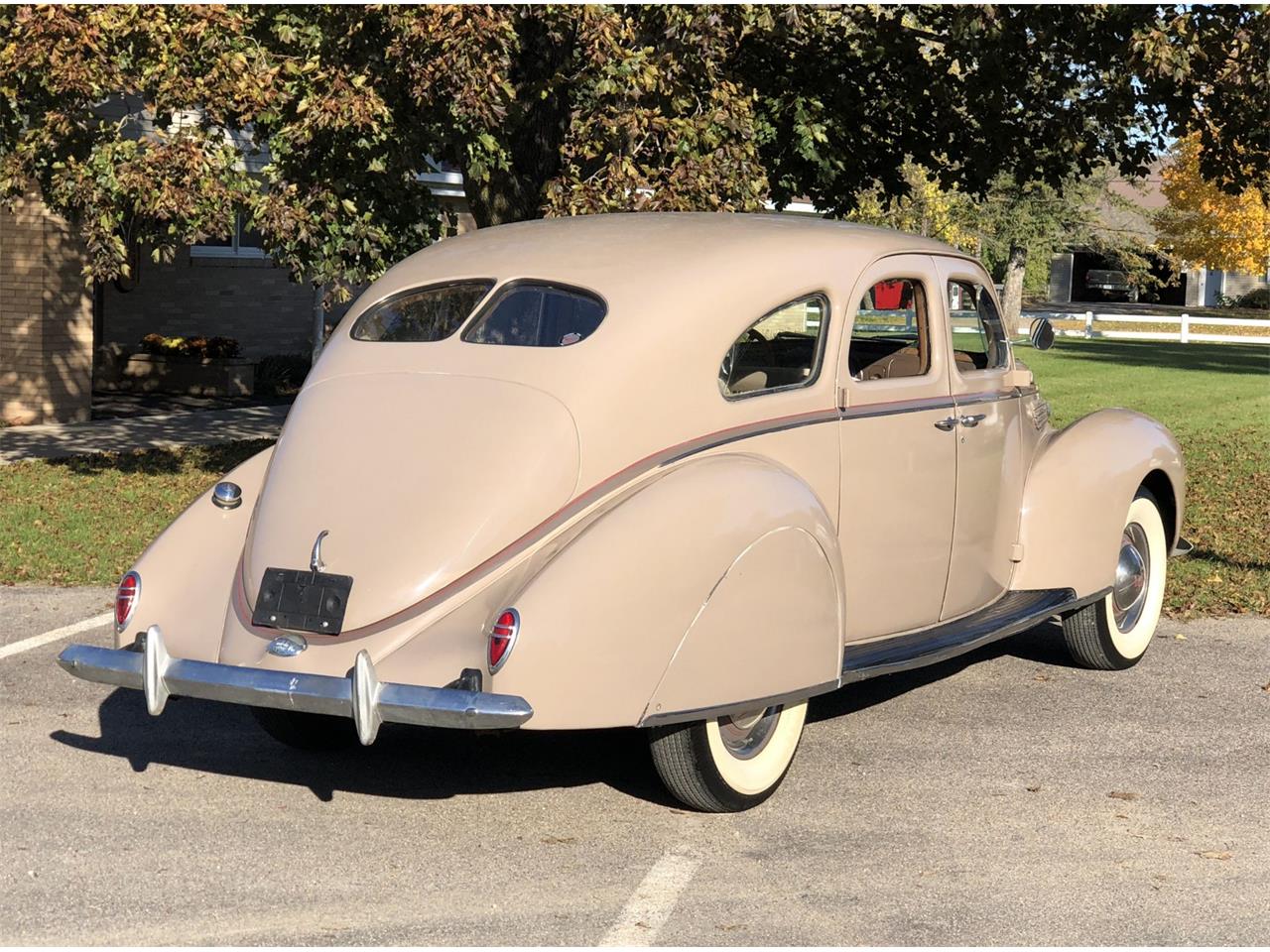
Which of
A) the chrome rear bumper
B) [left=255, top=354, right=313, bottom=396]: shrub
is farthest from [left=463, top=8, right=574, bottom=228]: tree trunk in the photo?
[left=255, top=354, right=313, bottom=396]: shrub

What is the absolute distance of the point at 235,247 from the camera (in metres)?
21.7

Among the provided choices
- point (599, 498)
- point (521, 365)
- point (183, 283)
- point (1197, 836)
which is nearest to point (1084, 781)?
point (1197, 836)

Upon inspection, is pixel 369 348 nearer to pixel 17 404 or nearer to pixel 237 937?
pixel 237 937

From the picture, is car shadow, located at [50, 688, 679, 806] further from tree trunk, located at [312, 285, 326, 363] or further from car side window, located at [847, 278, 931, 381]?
tree trunk, located at [312, 285, 326, 363]

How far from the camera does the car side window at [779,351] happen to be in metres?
6.13

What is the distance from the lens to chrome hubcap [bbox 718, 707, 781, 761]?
5848 mm

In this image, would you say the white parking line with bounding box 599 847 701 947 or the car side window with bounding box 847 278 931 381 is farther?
the car side window with bounding box 847 278 931 381

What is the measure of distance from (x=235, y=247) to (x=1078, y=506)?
16.3 m

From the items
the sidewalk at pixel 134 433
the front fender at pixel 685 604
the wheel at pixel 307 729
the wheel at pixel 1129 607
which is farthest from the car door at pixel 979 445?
the sidewalk at pixel 134 433

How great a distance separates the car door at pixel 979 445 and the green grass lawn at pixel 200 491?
8.73 ft

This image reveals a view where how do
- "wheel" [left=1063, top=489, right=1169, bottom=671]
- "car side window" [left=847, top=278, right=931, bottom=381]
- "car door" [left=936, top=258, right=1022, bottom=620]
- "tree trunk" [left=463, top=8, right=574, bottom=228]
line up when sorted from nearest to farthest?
"car side window" [left=847, top=278, right=931, bottom=381] < "car door" [left=936, top=258, right=1022, bottom=620] < "wheel" [left=1063, top=489, right=1169, bottom=671] < "tree trunk" [left=463, top=8, right=574, bottom=228]

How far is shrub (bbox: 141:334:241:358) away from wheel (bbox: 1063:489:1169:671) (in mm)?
14468

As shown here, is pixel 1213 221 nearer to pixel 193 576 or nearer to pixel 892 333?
pixel 892 333

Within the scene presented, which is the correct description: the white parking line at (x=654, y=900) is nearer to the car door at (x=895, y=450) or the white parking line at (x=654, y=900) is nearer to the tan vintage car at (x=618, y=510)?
the tan vintage car at (x=618, y=510)
